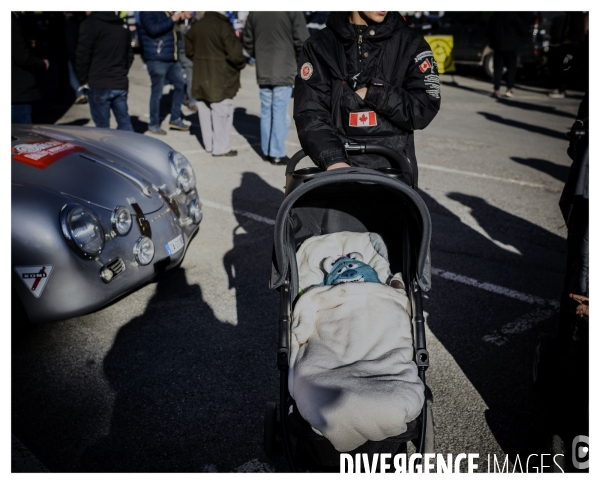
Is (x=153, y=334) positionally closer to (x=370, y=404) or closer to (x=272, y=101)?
(x=370, y=404)

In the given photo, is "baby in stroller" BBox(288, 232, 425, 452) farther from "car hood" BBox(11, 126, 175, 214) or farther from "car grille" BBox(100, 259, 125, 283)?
"car hood" BBox(11, 126, 175, 214)

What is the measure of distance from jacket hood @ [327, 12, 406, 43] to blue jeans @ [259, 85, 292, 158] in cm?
476

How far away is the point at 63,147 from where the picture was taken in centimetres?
418

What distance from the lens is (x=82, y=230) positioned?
3.46 metres

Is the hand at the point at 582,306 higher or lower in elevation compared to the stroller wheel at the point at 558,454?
higher

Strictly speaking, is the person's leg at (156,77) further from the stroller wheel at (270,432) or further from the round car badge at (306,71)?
the stroller wheel at (270,432)

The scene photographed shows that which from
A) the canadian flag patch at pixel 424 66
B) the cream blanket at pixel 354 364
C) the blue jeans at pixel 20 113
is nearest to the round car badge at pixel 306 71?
the canadian flag patch at pixel 424 66

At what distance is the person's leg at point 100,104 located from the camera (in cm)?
792

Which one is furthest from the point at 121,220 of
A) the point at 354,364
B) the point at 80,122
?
the point at 80,122

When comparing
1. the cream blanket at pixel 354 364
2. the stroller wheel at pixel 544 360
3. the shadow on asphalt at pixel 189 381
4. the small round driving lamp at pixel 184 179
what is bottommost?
the shadow on asphalt at pixel 189 381

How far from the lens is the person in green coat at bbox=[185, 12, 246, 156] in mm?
7848

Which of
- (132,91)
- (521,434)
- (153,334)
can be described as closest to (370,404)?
(521,434)

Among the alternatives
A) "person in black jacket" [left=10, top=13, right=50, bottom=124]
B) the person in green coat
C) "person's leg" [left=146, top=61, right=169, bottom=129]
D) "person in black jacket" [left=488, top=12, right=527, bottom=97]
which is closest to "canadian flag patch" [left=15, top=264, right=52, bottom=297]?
"person in black jacket" [left=10, top=13, right=50, bottom=124]

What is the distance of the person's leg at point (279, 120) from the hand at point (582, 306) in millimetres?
5806
